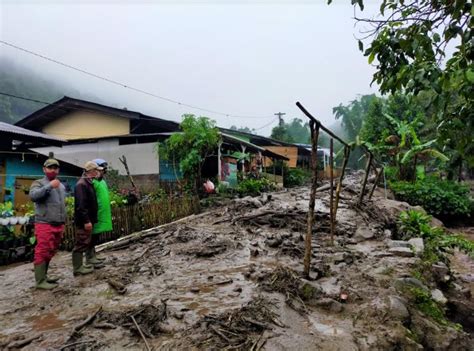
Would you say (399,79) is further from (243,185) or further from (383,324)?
(243,185)

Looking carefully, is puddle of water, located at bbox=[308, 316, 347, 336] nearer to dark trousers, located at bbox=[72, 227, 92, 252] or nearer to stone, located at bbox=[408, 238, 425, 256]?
dark trousers, located at bbox=[72, 227, 92, 252]

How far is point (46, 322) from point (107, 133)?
50.5 ft

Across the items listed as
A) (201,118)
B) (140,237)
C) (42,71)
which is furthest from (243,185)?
(42,71)

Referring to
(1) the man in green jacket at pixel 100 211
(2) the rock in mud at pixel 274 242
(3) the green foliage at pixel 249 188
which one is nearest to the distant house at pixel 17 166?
(1) the man in green jacket at pixel 100 211

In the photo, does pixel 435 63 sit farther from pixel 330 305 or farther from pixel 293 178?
pixel 293 178

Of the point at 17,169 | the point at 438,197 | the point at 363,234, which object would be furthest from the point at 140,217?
the point at 438,197

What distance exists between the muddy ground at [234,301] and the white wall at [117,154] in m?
7.91

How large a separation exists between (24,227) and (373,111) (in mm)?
26075

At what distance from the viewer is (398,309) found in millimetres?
3777

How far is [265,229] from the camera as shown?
841cm

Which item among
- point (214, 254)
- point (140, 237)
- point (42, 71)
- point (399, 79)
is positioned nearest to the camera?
point (399, 79)

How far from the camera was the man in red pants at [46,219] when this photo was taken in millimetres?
4562

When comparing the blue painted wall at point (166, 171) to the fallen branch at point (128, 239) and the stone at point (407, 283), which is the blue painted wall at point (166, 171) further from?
the stone at point (407, 283)

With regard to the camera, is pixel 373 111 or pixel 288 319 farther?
pixel 373 111
